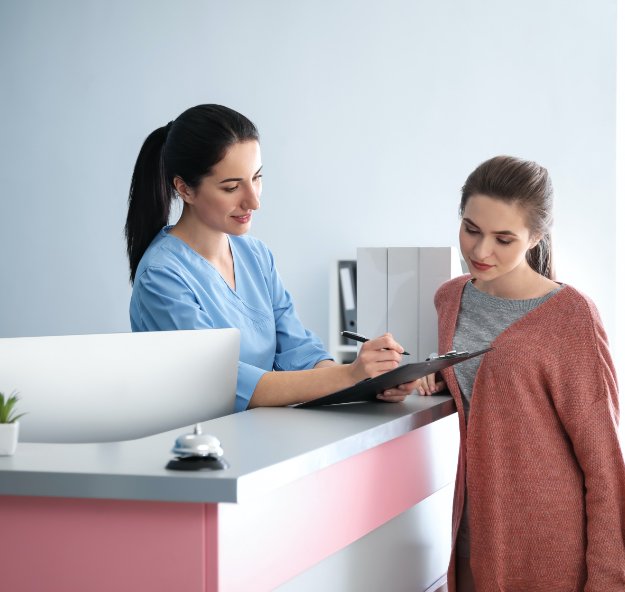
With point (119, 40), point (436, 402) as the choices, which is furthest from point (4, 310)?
point (436, 402)

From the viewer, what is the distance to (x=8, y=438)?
121 cm

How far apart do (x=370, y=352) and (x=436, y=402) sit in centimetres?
22

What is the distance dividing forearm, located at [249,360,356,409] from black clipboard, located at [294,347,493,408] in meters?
0.03

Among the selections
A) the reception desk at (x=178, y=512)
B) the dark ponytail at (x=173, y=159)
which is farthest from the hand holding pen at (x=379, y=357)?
the dark ponytail at (x=173, y=159)

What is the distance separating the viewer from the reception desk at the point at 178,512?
1086 mm

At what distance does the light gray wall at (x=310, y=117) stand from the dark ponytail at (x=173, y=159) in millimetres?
2568

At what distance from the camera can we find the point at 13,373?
1353 millimetres

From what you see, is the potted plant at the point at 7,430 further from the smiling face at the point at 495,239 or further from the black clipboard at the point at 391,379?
the smiling face at the point at 495,239

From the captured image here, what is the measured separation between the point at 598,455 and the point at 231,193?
932 millimetres

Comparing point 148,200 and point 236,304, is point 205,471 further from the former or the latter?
point 148,200

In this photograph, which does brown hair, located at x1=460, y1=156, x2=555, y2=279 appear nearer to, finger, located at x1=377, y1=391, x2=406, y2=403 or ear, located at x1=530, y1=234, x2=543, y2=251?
ear, located at x1=530, y1=234, x2=543, y2=251

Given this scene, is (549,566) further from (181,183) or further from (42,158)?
(42,158)

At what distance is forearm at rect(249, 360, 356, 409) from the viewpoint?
1.79 m

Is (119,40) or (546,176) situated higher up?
(119,40)
